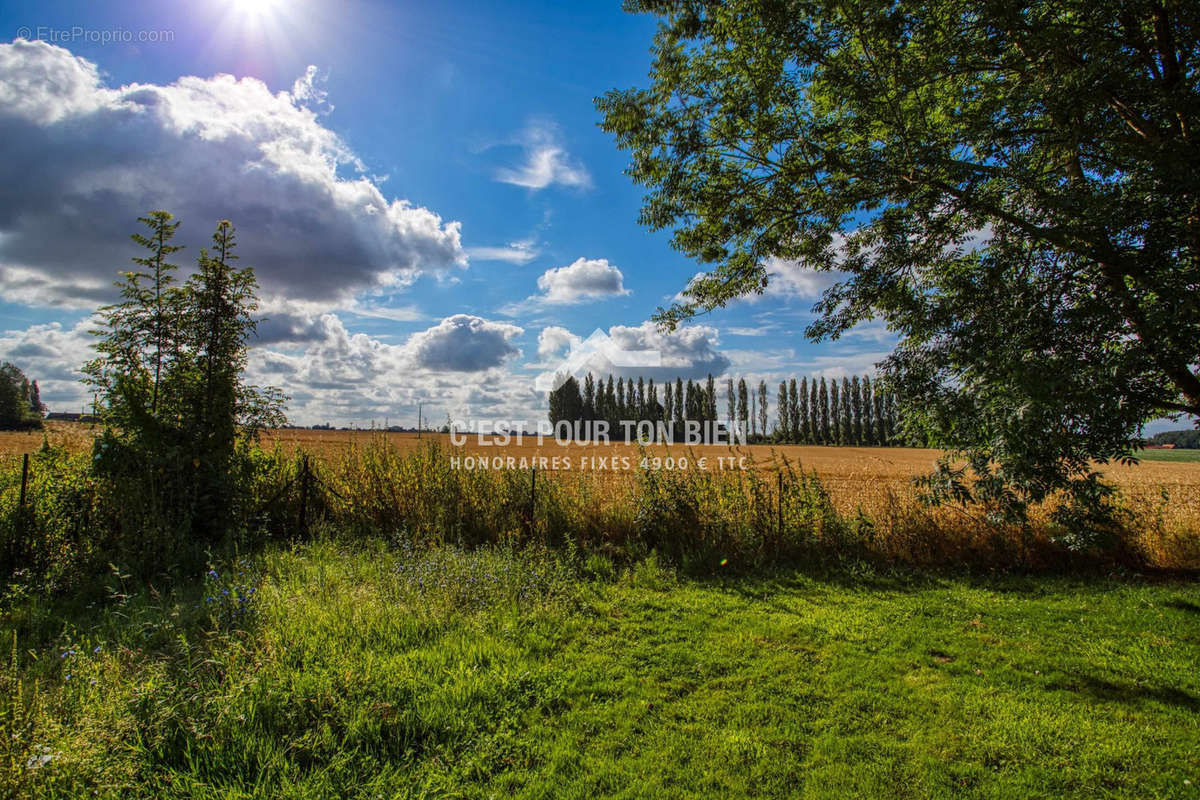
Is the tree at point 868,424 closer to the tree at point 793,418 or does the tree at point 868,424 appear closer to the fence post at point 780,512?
the tree at point 793,418

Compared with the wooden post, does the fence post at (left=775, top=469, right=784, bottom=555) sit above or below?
below

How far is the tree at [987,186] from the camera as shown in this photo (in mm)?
4273

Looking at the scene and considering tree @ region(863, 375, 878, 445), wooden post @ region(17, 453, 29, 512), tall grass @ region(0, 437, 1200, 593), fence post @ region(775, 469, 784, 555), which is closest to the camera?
wooden post @ region(17, 453, 29, 512)

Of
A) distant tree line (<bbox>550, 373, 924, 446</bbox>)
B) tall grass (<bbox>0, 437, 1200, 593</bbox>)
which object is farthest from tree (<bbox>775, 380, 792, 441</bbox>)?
tall grass (<bbox>0, 437, 1200, 593</bbox>)

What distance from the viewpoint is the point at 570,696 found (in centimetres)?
367

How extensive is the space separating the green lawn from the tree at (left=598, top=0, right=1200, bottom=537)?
1738mm

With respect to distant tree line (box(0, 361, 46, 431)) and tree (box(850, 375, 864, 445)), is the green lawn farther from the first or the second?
tree (box(850, 375, 864, 445))

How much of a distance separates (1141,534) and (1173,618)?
3331 millimetres

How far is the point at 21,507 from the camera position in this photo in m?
6.22

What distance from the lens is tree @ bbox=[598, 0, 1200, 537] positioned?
14.0 ft

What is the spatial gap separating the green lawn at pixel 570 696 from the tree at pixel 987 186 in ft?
5.70

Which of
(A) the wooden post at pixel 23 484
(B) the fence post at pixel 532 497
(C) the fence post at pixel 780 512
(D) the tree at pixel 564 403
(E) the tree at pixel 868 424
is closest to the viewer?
(A) the wooden post at pixel 23 484

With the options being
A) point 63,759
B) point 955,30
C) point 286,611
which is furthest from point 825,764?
point 955,30

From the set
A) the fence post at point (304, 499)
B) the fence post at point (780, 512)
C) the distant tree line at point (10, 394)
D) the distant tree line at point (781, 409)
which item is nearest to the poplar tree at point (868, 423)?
the distant tree line at point (781, 409)
